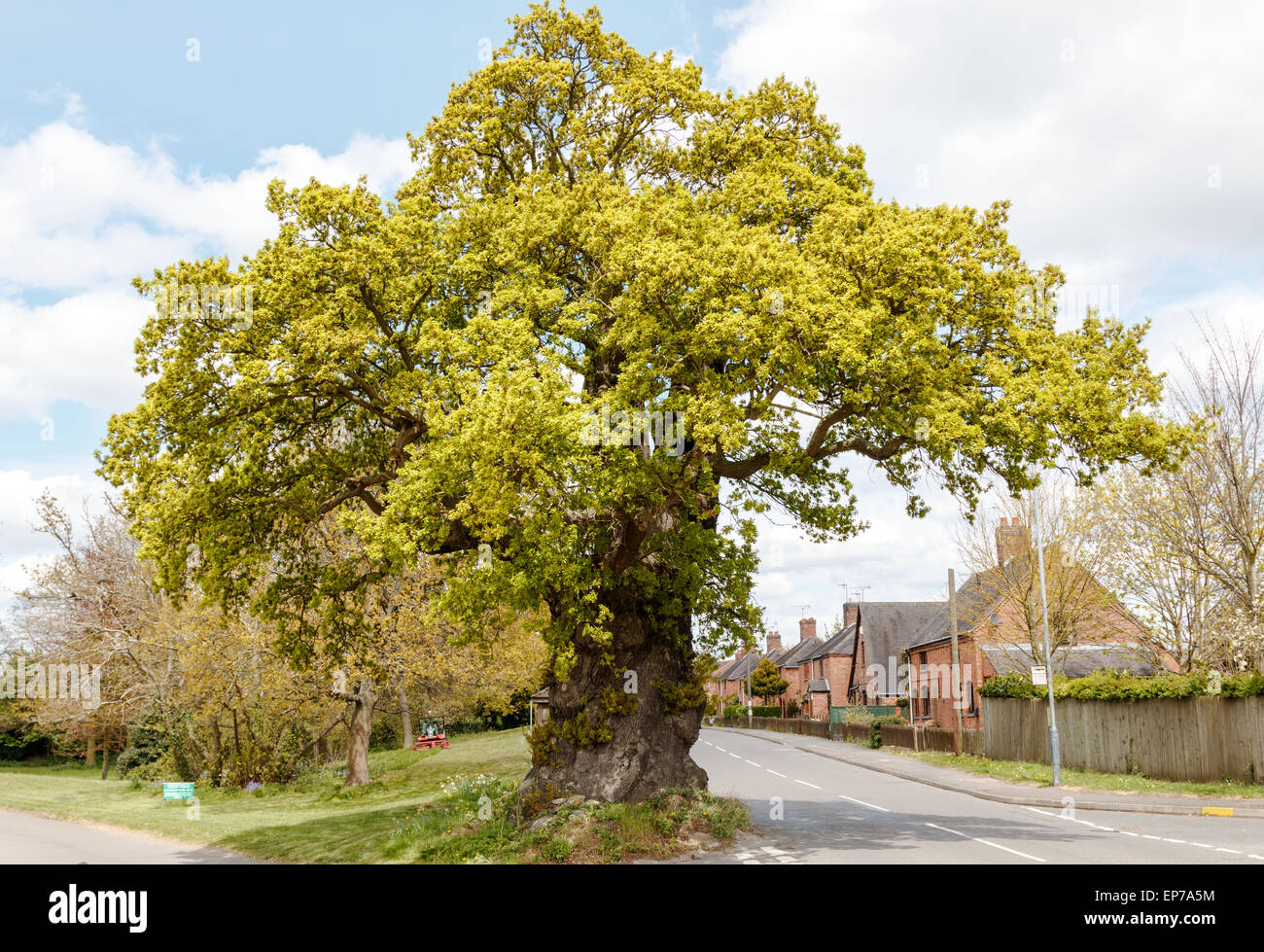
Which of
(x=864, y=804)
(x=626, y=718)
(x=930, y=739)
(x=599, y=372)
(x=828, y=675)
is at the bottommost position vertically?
(x=828, y=675)

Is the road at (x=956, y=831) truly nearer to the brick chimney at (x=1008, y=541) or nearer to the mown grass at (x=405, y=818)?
the mown grass at (x=405, y=818)

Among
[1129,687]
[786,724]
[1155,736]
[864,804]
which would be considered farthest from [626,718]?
[786,724]

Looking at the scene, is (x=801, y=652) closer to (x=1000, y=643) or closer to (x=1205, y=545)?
(x=1000, y=643)

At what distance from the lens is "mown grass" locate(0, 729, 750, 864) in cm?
1571

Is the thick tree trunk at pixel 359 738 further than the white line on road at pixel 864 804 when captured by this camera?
Yes

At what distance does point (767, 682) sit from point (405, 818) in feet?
236

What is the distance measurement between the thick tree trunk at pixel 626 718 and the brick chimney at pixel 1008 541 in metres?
23.9

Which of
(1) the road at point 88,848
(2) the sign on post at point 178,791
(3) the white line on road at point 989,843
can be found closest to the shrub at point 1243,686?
(3) the white line on road at point 989,843

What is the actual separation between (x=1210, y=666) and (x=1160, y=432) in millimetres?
19168

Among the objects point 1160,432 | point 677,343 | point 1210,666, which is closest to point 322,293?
Result: point 677,343

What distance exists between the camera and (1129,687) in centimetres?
2811

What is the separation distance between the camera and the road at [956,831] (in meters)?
15.0

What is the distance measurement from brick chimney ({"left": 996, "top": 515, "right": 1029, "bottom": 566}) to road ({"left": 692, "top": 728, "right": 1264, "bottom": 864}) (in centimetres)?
1354

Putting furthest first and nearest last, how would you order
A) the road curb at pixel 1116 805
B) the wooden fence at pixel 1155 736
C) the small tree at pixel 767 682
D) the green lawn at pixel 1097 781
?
1. the small tree at pixel 767 682
2. the wooden fence at pixel 1155 736
3. the green lawn at pixel 1097 781
4. the road curb at pixel 1116 805
